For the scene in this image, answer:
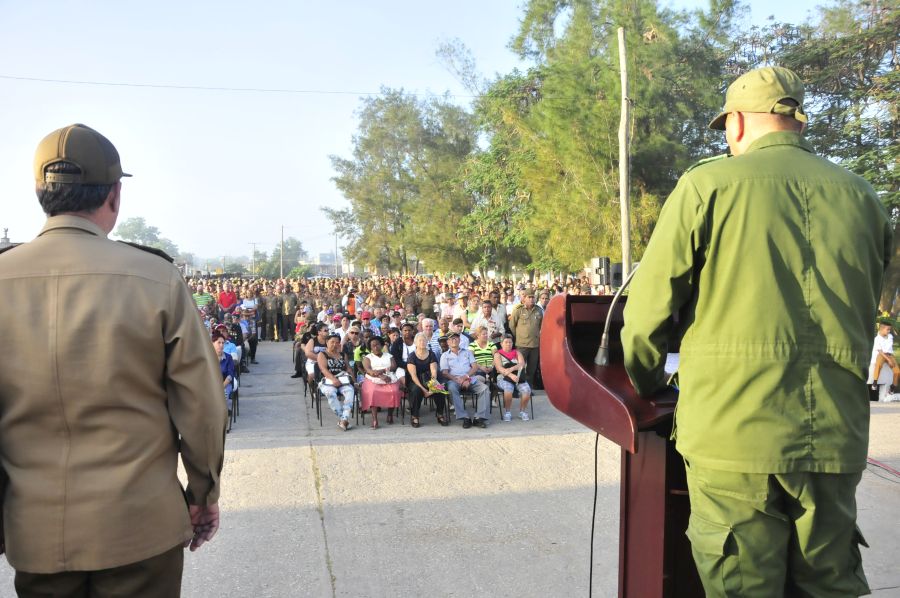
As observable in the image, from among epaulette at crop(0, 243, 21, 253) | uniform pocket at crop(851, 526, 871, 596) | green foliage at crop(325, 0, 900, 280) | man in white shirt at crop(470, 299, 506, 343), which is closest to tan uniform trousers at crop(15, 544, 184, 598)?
epaulette at crop(0, 243, 21, 253)

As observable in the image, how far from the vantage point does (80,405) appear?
1.70 metres

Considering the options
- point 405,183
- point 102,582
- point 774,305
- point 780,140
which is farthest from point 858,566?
point 405,183

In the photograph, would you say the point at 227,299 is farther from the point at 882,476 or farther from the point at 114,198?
the point at 114,198

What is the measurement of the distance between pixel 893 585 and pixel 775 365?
8.89 ft

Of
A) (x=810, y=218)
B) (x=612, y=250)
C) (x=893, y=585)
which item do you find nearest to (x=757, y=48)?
(x=612, y=250)

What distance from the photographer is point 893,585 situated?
356cm

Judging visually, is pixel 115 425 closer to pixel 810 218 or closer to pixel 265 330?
pixel 810 218

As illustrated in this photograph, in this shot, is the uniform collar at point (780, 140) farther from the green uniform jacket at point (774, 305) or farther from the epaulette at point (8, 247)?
the epaulette at point (8, 247)

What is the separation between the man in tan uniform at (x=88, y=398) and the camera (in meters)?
1.70

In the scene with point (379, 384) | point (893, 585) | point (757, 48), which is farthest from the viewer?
point (757, 48)

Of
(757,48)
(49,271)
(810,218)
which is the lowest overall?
(49,271)

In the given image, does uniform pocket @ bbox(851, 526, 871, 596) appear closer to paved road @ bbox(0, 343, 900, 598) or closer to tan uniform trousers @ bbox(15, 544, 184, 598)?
tan uniform trousers @ bbox(15, 544, 184, 598)

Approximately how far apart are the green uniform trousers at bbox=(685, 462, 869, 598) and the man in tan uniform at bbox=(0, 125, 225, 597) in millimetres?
1306

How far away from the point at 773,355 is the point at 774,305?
0.38 ft
